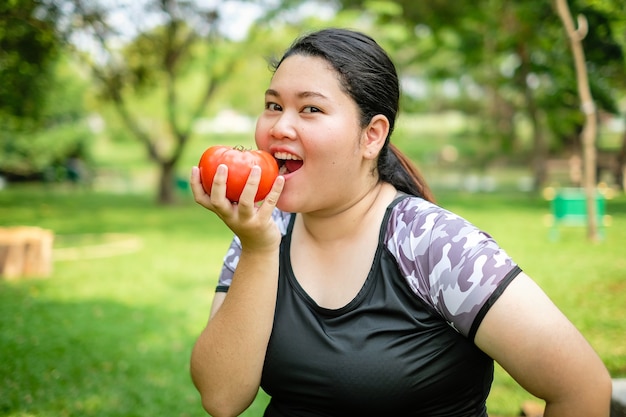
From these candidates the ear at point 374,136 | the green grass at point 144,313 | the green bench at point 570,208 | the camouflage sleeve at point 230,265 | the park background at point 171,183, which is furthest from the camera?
the green bench at point 570,208

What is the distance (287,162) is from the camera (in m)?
2.14

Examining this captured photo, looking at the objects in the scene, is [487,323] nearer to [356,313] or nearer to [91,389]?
[356,313]

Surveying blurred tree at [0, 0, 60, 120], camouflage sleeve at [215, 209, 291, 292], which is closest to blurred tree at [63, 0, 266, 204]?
blurred tree at [0, 0, 60, 120]

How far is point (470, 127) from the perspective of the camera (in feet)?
155

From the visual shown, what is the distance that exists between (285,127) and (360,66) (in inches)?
11.6

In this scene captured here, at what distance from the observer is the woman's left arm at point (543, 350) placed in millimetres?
1799

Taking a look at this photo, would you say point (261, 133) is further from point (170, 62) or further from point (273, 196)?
point (170, 62)

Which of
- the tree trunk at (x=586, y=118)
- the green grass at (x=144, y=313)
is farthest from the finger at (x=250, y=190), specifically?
the tree trunk at (x=586, y=118)

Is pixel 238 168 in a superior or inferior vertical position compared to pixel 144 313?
superior

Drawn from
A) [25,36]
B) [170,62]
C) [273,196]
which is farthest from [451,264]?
[170,62]

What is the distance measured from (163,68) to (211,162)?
77.7 feet

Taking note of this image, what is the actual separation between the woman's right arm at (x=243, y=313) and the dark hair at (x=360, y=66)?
421 mm

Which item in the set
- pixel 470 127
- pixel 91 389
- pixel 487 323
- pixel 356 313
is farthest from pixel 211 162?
pixel 470 127

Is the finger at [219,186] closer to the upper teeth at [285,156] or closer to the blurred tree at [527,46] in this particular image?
the upper teeth at [285,156]
